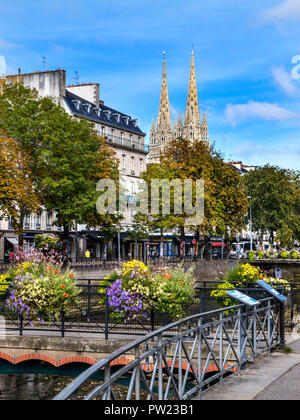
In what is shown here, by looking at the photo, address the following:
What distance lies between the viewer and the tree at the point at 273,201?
83.1m

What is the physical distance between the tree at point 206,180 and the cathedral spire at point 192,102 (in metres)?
128

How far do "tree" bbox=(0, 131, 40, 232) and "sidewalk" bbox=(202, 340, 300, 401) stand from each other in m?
27.6

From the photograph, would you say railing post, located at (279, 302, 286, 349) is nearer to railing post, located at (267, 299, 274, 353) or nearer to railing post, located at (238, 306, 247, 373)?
railing post, located at (267, 299, 274, 353)

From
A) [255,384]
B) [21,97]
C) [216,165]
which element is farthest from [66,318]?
[216,165]

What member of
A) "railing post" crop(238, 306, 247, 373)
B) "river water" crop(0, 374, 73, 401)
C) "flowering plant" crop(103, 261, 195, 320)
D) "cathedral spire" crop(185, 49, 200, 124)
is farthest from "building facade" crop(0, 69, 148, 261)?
"cathedral spire" crop(185, 49, 200, 124)

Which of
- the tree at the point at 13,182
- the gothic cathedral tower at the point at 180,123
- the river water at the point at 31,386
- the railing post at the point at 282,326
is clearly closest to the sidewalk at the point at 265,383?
the railing post at the point at 282,326

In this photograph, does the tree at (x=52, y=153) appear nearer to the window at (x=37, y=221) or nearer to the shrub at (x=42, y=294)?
the window at (x=37, y=221)

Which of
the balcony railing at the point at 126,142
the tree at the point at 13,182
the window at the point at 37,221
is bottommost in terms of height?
the window at the point at 37,221

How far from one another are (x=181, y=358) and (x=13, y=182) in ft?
99.9

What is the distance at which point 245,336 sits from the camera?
1080 centimetres

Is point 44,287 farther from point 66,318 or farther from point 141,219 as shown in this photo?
point 141,219

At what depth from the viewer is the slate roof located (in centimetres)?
6888

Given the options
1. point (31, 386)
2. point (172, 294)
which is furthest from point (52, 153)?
point (172, 294)

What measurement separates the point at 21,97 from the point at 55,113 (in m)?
2.81
